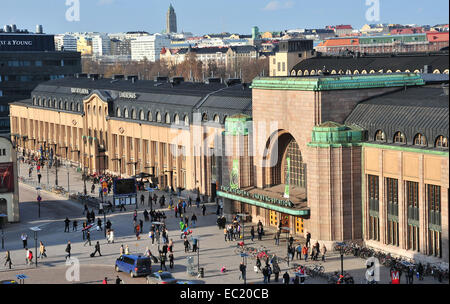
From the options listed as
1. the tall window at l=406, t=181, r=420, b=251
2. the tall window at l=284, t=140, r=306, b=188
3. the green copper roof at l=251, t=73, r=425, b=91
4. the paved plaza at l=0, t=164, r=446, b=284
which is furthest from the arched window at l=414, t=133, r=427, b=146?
the tall window at l=284, t=140, r=306, b=188

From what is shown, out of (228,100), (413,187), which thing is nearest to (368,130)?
(413,187)

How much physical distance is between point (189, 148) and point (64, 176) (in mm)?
28941

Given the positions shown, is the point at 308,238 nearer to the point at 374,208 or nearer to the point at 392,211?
the point at 374,208

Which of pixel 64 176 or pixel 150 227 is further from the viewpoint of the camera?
pixel 64 176

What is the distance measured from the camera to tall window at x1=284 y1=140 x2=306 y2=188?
83894mm

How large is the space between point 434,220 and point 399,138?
7.44 metres

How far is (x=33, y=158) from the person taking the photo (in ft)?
488

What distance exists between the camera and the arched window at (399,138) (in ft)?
235

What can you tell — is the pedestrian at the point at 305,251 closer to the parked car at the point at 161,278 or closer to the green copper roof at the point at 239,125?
the parked car at the point at 161,278

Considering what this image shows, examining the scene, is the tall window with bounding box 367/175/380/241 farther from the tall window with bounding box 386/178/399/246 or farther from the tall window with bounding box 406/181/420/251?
the tall window with bounding box 406/181/420/251

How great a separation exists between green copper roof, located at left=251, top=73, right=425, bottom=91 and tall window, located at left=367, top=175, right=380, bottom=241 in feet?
27.2

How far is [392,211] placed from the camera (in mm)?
73375

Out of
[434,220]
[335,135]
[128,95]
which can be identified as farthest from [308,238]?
[128,95]
